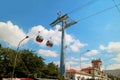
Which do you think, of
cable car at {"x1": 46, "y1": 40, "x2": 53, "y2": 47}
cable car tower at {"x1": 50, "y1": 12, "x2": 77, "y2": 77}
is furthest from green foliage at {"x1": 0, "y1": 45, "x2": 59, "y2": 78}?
cable car at {"x1": 46, "y1": 40, "x2": 53, "y2": 47}

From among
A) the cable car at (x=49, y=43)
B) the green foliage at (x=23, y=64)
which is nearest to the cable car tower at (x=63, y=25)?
the green foliage at (x=23, y=64)

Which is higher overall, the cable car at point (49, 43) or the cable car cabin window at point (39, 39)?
the cable car at point (49, 43)

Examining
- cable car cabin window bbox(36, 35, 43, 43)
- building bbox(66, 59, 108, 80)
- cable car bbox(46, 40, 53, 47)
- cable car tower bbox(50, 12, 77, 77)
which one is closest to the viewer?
cable car cabin window bbox(36, 35, 43, 43)

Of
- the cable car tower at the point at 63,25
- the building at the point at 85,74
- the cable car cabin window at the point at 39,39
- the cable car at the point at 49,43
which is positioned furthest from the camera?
the building at the point at 85,74

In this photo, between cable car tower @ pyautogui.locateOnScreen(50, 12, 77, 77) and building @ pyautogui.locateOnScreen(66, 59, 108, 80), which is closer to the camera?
cable car tower @ pyautogui.locateOnScreen(50, 12, 77, 77)

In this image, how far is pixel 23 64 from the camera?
2373 inches

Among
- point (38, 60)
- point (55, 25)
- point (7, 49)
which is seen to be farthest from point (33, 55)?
point (55, 25)

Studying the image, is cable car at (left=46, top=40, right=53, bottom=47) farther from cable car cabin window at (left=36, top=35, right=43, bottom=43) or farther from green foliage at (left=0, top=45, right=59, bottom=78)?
green foliage at (left=0, top=45, right=59, bottom=78)

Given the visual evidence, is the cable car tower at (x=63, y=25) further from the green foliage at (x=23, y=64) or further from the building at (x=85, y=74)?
the building at (x=85, y=74)

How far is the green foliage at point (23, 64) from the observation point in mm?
58000

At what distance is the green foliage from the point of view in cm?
5800

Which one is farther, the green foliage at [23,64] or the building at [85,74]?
the building at [85,74]

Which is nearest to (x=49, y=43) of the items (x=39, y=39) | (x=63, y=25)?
(x=39, y=39)

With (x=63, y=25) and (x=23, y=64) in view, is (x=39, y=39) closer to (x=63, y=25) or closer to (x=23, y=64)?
(x=63, y=25)
